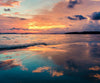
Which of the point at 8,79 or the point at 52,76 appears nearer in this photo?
the point at 8,79

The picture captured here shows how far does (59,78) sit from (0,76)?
273 centimetres

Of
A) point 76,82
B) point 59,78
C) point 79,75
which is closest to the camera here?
point 76,82

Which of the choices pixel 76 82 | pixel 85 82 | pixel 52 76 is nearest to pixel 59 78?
pixel 52 76

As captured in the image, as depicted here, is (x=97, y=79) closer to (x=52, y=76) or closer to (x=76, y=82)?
(x=76, y=82)

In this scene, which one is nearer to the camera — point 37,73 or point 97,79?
point 97,79

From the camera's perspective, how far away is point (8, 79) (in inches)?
176

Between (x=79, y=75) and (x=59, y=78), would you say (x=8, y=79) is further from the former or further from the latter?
(x=79, y=75)

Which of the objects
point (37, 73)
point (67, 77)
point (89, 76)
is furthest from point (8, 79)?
Result: point (89, 76)

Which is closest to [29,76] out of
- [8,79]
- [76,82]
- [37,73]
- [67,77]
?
[37,73]

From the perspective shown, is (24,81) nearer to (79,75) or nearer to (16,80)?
(16,80)

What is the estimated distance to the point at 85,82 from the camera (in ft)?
13.8

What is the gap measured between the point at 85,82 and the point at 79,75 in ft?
2.21

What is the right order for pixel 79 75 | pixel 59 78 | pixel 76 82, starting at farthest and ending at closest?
pixel 79 75, pixel 59 78, pixel 76 82

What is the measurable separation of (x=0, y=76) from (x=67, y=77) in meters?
3.10
